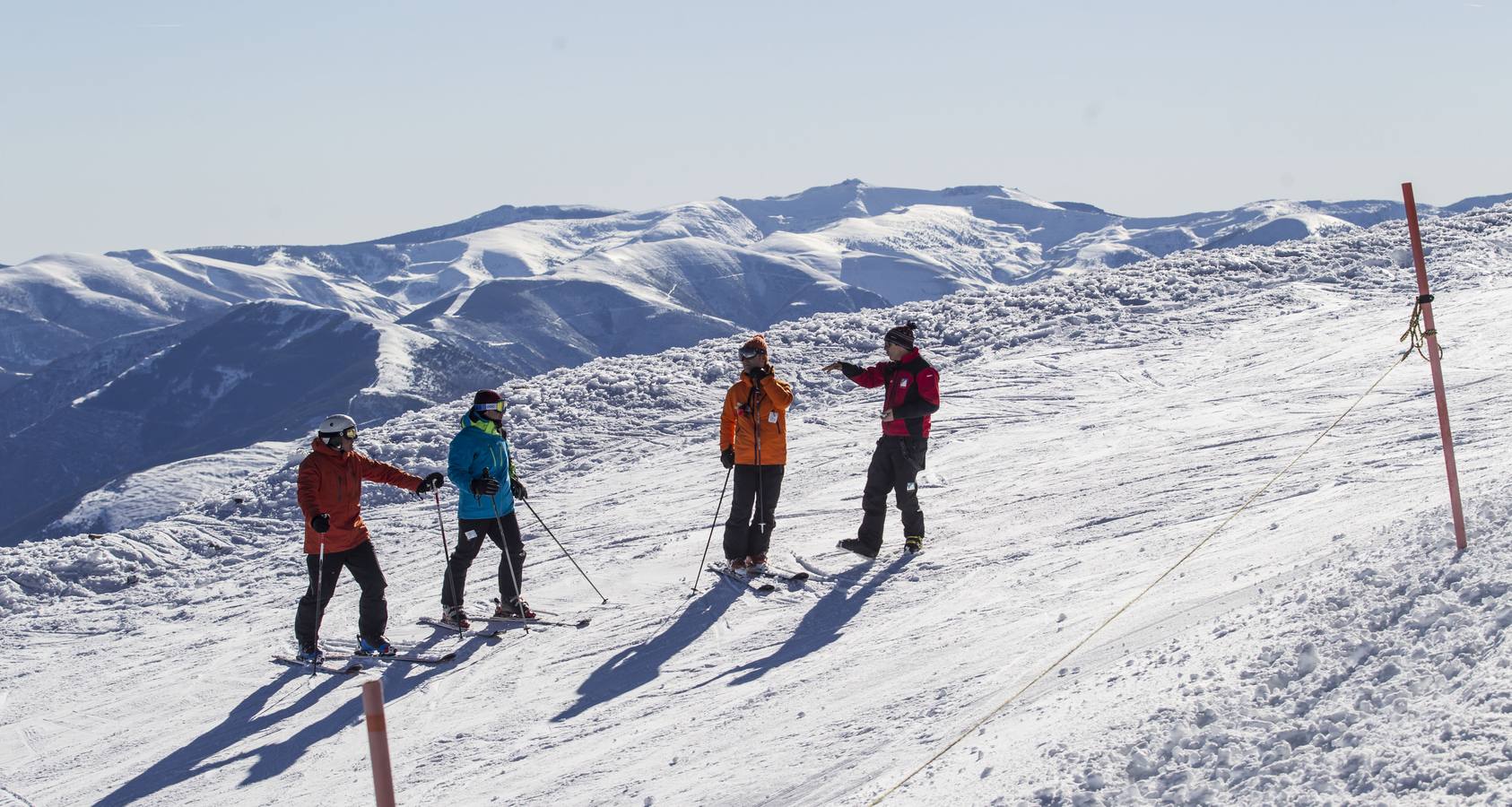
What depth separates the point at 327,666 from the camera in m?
8.57

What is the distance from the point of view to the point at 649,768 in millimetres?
6230

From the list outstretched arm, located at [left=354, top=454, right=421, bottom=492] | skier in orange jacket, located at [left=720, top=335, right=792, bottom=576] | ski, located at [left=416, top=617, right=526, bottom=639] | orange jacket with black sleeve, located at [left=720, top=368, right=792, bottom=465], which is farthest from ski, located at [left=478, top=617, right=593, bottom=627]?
orange jacket with black sleeve, located at [left=720, top=368, right=792, bottom=465]

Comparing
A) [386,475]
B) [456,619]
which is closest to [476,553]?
[456,619]

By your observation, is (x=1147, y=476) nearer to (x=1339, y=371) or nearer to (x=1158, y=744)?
(x=1339, y=371)

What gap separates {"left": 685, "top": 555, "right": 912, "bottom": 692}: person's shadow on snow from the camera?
744cm

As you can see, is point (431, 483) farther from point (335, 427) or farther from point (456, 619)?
point (456, 619)

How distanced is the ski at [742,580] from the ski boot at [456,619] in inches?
73.5

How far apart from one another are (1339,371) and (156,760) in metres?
13.1

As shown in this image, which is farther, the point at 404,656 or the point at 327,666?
the point at 327,666

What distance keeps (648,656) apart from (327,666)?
229cm

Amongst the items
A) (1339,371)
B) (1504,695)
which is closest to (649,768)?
(1504,695)

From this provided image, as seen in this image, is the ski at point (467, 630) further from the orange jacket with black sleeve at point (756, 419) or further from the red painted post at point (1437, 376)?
the red painted post at point (1437, 376)

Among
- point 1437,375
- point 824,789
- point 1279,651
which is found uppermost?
point 1437,375

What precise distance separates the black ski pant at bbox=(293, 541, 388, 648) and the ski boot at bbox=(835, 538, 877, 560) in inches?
133
